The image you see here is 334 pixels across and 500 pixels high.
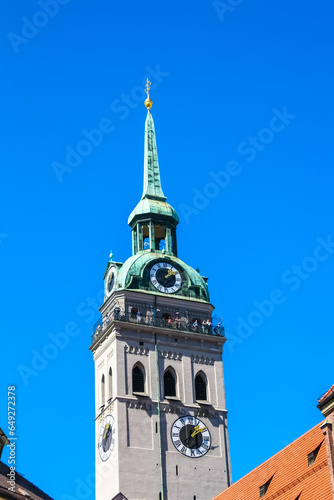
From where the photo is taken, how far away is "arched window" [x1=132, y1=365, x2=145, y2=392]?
72.4 metres

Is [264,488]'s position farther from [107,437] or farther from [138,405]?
[107,437]

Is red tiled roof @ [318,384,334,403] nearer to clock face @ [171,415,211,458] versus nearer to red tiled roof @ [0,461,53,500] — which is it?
red tiled roof @ [0,461,53,500]

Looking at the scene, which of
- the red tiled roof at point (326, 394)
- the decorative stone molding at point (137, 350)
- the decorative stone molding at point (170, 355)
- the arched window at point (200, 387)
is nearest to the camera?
the red tiled roof at point (326, 394)

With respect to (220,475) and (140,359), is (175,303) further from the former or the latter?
(220,475)

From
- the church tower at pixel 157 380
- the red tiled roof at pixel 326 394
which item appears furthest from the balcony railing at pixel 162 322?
the red tiled roof at pixel 326 394

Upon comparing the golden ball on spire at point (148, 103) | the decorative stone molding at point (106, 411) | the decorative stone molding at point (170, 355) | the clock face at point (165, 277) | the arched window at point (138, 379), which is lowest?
the decorative stone molding at point (106, 411)

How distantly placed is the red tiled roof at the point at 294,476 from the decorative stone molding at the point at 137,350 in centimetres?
1558

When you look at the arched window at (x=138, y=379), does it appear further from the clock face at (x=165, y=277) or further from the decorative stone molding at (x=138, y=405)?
the clock face at (x=165, y=277)

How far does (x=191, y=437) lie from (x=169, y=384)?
3769 millimetres

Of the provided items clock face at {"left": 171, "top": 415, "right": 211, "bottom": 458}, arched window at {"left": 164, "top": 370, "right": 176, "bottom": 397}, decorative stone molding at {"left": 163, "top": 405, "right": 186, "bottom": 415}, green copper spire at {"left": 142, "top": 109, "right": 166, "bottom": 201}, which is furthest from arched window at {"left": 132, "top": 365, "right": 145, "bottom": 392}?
green copper spire at {"left": 142, "top": 109, "right": 166, "bottom": 201}

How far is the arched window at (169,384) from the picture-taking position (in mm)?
73125

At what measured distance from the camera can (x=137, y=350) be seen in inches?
2894

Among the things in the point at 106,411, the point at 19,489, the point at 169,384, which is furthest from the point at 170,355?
the point at 19,489

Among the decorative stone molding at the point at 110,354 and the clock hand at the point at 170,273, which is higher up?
the clock hand at the point at 170,273
